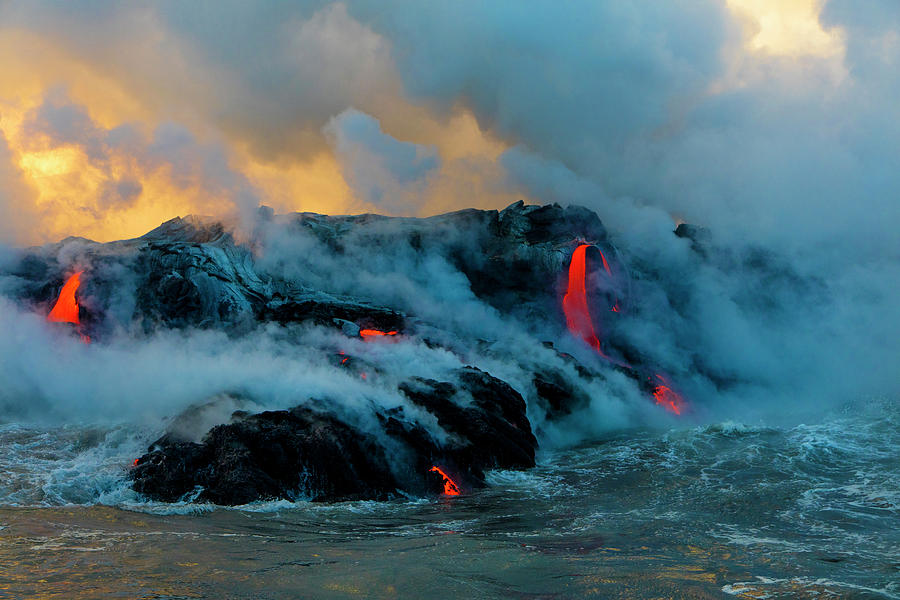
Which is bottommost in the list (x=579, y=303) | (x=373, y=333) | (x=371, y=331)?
(x=373, y=333)

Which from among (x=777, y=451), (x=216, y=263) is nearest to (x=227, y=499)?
(x=777, y=451)

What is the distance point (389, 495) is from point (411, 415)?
565cm

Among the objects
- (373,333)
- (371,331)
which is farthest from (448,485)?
(371,331)

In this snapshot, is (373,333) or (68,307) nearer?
(373,333)

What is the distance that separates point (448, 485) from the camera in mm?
25953

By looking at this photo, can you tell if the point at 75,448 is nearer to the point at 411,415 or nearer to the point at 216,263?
the point at 411,415

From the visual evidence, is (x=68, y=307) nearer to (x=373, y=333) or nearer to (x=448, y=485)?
(x=373, y=333)

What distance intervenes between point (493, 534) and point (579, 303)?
142 feet

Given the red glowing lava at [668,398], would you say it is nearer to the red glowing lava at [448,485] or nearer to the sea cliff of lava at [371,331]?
the sea cliff of lava at [371,331]

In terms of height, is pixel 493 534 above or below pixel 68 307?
below

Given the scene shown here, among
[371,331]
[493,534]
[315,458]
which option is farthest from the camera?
[371,331]

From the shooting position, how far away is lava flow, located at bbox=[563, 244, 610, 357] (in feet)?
193

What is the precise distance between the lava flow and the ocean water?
27.3 metres

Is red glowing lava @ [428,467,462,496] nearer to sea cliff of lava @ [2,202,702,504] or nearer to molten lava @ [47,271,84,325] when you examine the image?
sea cliff of lava @ [2,202,702,504]
